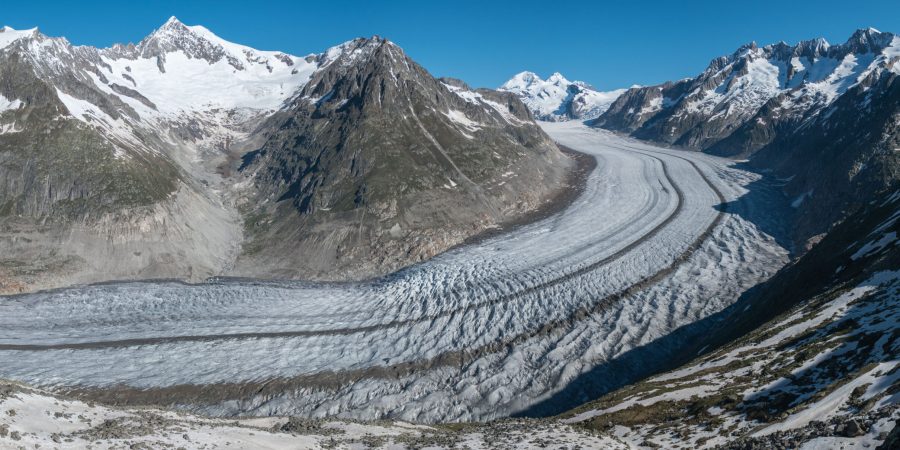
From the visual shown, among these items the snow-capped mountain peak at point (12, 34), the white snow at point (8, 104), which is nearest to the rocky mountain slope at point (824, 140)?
the white snow at point (8, 104)

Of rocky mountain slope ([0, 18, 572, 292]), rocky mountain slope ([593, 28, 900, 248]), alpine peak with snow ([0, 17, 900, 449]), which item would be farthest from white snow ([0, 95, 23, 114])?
rocky mountain slope ([593, 28, 900, 248])

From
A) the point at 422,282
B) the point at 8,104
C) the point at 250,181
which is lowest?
the point at 422,282

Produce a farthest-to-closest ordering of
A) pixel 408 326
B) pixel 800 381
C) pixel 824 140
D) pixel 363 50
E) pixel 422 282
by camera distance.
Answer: pixel 363 50
pixel 824 140
pixel 422 282
pixel 408 326
pixel 800 381

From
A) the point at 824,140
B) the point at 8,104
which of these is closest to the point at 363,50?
the point at 8,104

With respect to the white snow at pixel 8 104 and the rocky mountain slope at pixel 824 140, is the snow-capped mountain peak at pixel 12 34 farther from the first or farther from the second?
the rocky mountain slope at pixel 824 140

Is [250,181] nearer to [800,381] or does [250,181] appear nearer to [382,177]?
[382,177]

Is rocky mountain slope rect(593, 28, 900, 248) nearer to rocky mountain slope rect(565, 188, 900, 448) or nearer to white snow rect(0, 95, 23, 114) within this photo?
rocky mountain slope rect(565, 188, 900, 448)
